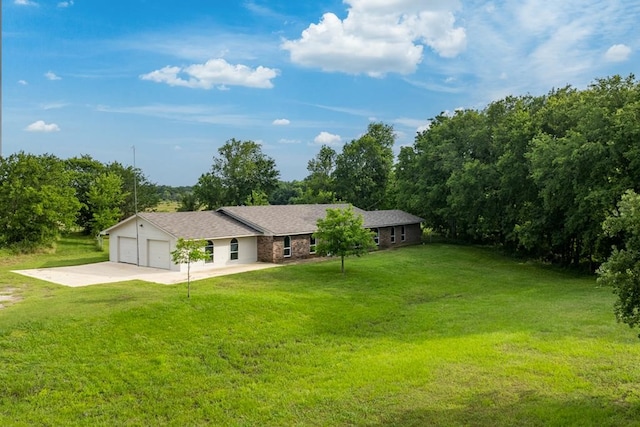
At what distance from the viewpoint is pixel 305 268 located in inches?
963

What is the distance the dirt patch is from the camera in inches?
616

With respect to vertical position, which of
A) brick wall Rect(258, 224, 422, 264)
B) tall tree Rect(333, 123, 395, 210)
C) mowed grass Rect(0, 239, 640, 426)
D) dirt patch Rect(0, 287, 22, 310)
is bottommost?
mowed grass Rect(0, 239, 640, 426)

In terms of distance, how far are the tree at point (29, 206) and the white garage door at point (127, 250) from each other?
8.06 m

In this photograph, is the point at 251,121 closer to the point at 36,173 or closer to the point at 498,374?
the point at 36,173

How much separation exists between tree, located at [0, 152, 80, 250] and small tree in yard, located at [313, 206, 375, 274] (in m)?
20.5

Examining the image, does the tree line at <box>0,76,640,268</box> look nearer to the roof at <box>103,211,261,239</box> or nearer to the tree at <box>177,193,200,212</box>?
the tree at <box>177,193,200,212</box>

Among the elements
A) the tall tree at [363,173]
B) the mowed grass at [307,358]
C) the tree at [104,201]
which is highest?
the tall tree at [363,173]

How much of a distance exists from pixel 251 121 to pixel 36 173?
52.5 feet

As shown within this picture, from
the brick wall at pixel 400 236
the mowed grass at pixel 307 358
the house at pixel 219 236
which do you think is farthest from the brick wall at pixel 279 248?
the brick wall at pixel 400 236

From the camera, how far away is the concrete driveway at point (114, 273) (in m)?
20.5


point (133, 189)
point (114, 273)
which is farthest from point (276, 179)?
point (114, 273)

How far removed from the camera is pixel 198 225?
26062 millimetres

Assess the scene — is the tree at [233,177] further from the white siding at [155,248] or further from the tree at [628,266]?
the tree at [628,266]

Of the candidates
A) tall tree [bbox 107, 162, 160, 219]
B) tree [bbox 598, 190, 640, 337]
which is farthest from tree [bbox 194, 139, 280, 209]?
tree [bbox 598, 190, 640, 337]
